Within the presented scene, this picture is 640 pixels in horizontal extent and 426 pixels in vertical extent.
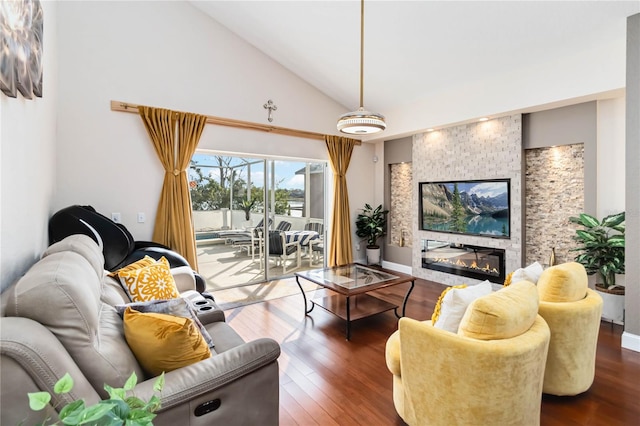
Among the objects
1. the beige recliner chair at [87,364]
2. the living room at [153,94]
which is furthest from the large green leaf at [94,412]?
the living room at [153,94]

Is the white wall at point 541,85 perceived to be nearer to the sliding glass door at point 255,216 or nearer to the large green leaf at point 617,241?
the large green leaf at point 617,241

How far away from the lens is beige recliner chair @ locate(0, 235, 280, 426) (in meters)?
0.93

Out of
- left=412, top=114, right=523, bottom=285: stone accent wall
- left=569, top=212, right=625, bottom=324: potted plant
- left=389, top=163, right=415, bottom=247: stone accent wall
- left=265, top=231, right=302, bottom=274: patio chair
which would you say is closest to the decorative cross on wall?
left=265, top=231, right=302, bottom=274: patio chair

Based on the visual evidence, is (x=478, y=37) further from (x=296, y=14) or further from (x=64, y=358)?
(x=64, y=358)

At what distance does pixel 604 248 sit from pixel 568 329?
1896 mm

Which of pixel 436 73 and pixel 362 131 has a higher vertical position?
pixel 436 73

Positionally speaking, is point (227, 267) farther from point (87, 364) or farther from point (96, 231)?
point (87, 364)

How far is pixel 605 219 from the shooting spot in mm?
3420

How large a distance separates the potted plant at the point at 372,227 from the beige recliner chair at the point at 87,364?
15.6 ft

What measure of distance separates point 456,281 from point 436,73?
10.2ft

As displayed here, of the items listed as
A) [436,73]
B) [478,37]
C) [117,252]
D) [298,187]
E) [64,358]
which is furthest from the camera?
[298,187]

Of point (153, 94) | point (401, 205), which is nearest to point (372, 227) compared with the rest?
point (401, 205)

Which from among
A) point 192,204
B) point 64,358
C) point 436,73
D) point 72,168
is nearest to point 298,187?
point 192,204

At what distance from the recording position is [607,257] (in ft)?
10.9
